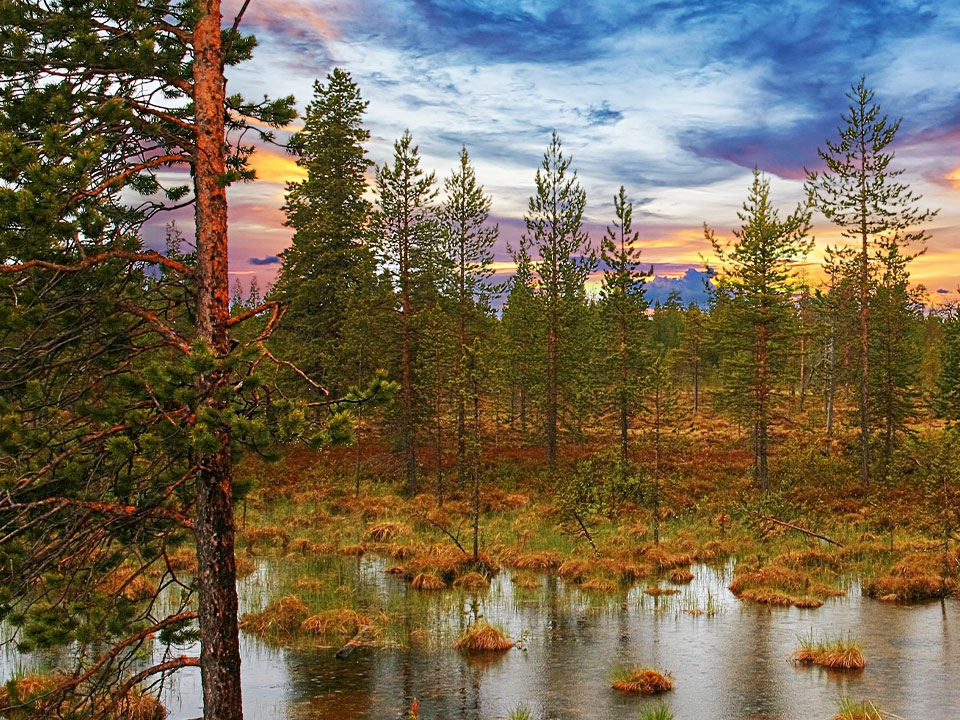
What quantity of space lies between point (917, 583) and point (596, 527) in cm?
1204

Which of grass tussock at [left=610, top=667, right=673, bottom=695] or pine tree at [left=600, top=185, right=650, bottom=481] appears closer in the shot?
grass tussock at [left=610, top=667, right=673, bottom=695]

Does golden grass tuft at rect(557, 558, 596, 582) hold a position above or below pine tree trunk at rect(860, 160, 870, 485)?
below

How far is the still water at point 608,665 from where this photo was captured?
14109 millimetres

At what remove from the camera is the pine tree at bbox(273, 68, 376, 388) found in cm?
3856

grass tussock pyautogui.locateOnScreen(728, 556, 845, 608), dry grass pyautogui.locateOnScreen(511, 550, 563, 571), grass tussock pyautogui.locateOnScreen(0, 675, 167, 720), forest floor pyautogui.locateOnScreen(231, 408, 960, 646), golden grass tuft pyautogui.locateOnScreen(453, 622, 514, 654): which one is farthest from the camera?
dry grass pyautogui.locateOnScreen(511, 550, 563, 571)

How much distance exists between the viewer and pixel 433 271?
36.8 meters

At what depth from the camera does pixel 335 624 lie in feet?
62.5

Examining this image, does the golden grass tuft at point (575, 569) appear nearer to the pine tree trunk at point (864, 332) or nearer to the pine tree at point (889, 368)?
the pine tree trunk at point (864, 332)

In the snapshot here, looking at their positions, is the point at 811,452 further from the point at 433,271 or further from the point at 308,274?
the point at 308,274

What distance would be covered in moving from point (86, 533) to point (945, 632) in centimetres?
1864

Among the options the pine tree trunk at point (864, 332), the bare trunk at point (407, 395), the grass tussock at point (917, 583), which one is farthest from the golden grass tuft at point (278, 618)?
the pine tree trunk at point (864, 332)

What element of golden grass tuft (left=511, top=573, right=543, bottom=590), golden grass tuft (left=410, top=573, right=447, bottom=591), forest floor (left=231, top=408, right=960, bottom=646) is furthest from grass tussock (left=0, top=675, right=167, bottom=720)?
golden grass tuft (left=511, top=573, right=543, bottom=590)

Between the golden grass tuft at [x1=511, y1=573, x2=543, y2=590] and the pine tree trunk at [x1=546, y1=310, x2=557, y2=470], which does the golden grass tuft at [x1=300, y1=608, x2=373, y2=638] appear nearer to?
the golden grass tuft at [x1=511, y1=573, x2=543, y2=590]

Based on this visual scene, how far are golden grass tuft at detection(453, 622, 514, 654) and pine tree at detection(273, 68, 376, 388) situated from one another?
68.6 feet
